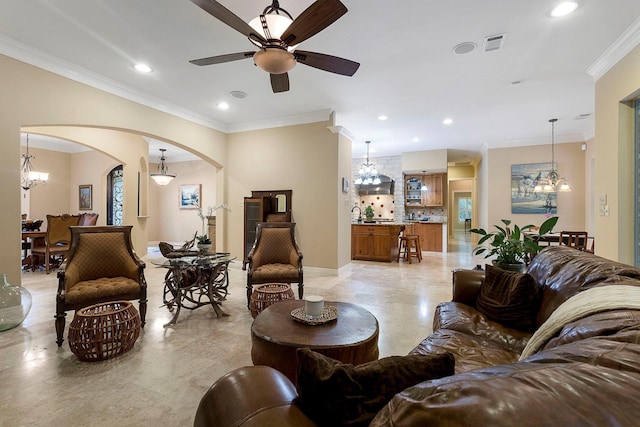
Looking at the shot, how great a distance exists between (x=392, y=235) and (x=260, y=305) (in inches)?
170

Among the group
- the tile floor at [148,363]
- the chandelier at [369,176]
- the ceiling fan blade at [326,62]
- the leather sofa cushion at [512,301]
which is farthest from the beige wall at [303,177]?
the leather sofa cushion at [512,301]

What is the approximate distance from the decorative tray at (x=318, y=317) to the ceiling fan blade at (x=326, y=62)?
Result: 203 cm

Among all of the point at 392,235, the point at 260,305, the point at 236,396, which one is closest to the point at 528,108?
the point at 392,235

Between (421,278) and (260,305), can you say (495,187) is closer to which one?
(421,278)

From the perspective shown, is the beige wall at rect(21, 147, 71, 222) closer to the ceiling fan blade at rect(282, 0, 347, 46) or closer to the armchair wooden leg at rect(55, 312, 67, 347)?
the armchair wooden leg at rect(55, 312, 67, 347)

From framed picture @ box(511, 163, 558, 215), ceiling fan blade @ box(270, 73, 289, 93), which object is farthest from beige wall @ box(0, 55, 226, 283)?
framed picture @ box(511, 163, 558, 215)

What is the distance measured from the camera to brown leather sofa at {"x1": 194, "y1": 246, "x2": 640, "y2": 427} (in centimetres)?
42

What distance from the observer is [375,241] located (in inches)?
262

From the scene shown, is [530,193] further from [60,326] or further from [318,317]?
[60,326]

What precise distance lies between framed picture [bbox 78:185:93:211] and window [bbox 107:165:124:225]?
1.51 feet

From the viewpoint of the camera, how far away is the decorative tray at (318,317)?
1869 mm

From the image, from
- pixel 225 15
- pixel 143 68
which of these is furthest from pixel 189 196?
pixel 225 15

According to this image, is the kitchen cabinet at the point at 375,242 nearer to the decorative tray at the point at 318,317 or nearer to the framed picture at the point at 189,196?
the decorative tray at the point at 318,317

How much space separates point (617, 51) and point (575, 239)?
2.93 meters
